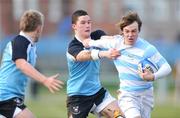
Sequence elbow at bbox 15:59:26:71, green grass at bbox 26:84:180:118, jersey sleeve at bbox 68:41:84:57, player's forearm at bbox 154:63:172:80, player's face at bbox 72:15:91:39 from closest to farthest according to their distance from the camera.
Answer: elbow at bbox 15:59:26:71
player's forearm at bbox 154:63:172:80
jersey sleeve at bbox 68:41:84:57
player's face at bbox 72:15:91:39
green grass at bbox 26:84:180:118

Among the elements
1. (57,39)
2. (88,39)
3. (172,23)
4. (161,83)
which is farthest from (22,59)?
(172,23)

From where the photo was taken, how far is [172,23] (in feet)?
145

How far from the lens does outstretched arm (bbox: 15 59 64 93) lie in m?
13.1

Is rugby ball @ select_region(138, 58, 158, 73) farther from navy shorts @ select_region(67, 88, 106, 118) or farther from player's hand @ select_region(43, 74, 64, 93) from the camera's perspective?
player's hand @ select_region(43, 74, 64, 93)

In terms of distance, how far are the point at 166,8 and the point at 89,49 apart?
99.3 feet

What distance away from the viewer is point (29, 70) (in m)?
13.7

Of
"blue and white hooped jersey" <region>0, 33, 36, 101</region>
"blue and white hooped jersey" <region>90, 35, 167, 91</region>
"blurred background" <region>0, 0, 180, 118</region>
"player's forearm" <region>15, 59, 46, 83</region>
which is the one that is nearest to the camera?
"player's forearm" <region>15, 59, 46, 83</region>

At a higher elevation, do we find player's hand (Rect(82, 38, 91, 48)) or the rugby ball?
player's hand (Rect(82, 38, 91, 48))

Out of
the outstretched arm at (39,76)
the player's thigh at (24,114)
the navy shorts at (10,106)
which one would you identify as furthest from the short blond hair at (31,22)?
the player's thigh at (24,114)

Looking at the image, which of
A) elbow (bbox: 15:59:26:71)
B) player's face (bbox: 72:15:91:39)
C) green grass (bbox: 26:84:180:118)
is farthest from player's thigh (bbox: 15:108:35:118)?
green grass (bbox: 26:84:180:118)

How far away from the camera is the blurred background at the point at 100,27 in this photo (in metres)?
37.2

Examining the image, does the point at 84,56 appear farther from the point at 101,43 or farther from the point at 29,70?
the point at 29,70

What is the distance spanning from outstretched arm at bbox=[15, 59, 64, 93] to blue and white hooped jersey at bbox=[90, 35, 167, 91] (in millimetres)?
1464

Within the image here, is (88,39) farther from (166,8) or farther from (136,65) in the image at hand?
(166,8)
